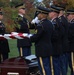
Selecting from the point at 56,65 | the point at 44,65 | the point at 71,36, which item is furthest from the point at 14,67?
the point at 71,36

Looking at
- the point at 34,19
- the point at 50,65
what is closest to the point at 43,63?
the point at 50,65

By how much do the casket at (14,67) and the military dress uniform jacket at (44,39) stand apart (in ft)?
1.80

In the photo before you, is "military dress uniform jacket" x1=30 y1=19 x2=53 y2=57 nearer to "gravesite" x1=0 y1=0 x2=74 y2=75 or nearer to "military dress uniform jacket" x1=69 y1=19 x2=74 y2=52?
"gravesite" x1=0 y1=0 x2=74 y2=75

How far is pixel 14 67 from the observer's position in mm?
7543

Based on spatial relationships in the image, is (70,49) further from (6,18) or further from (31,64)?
(6,18)

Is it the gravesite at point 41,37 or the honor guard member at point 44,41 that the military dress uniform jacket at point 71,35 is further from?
the honor guard member at point 44,41

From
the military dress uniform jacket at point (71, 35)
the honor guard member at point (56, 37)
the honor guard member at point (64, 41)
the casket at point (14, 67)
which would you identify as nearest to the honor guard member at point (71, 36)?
the military dress uniform jacket at point (71, 35)

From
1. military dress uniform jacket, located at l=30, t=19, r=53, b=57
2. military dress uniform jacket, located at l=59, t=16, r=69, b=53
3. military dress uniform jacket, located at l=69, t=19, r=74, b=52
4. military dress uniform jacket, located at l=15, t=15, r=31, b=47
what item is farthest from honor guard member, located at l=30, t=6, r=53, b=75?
military dress uniform jacket, located at l=15, t=15, r=31, b=47

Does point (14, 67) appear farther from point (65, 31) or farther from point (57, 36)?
point (65, 31)

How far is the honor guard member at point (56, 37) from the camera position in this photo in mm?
7367

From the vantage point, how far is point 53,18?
24.2ft

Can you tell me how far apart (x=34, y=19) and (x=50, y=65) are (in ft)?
4.18

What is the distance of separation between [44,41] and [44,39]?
42 millimetres

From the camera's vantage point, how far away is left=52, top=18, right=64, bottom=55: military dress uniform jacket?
7.36 meters
